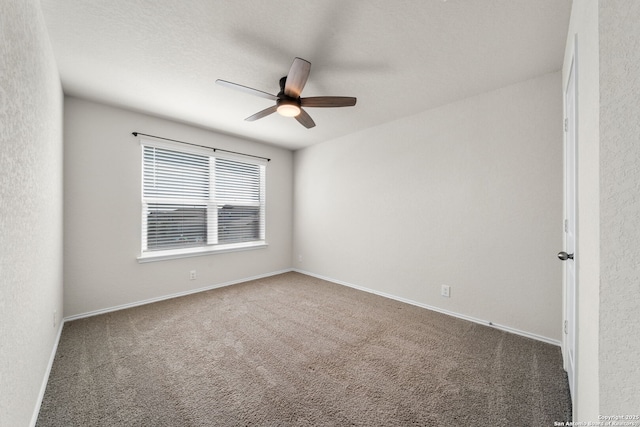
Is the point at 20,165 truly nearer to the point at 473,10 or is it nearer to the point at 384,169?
the point at 473,10

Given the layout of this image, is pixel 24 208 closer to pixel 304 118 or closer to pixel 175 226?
pixel 304 118

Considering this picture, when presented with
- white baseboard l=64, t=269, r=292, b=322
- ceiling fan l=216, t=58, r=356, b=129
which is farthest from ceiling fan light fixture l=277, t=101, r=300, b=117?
white baseboard l=64, t=269, r=292, b=322

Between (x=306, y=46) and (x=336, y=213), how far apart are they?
8.76ft

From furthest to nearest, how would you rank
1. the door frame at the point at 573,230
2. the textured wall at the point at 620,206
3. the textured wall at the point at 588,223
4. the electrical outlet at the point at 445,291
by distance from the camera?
the electrical outlet at the point at 445,291
the door frame at the point at 573,230
the textured wall at the point at 588,223
the textured wall at the point at 620,206

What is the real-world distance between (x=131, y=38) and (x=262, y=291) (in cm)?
313

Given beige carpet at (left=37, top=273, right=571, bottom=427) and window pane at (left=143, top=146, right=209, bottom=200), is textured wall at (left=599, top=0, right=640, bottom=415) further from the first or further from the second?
window pane at (left=143, top=146, right=209, bottom=200)

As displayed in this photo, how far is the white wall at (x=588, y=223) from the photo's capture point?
2.79 feet

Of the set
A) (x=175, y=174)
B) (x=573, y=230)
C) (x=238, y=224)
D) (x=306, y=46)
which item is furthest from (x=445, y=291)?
(x=175, y=174)

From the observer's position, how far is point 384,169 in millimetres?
3564

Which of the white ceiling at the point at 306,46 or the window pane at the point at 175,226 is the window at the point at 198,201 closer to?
the window pane at the point at 175,226

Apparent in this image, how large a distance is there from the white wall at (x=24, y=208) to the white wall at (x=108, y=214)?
3.27 ft

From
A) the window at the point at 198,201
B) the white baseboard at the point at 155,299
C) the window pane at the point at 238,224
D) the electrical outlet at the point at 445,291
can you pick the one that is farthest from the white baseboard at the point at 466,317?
the window at the point at 198,201

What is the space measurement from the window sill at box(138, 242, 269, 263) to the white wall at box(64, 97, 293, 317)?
8cm

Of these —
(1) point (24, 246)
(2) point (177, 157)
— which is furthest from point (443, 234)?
(2) point (177, 157)
